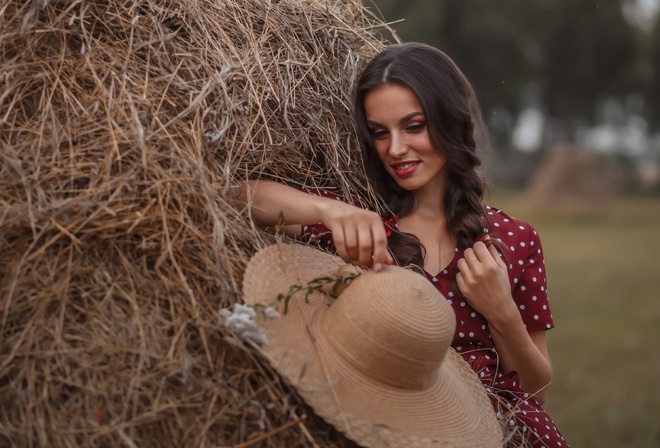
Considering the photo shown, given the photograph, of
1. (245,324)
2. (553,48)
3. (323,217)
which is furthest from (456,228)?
(553,48)

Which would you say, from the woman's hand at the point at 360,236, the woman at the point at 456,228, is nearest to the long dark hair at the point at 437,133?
the woman at the point at 456,228

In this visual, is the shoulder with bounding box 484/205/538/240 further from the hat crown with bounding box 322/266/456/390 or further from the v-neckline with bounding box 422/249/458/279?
the hat crown with bounding box 322/266/456/390

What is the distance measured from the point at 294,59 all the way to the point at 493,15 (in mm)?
29293

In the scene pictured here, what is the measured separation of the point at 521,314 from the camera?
285 centimetres

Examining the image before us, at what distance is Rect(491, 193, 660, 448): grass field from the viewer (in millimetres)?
5586

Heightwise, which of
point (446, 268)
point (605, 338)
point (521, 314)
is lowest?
point (605, 338)

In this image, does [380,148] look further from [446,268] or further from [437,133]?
[446,268]

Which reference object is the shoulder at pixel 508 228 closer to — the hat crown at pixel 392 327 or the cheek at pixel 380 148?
the cheek at pixel 380 148

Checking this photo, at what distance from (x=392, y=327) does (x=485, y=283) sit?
2.38 ft

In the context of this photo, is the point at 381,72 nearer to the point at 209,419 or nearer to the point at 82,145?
the point at 82,145

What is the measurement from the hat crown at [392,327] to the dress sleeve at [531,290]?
2.83 ft

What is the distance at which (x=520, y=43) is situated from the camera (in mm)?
30906

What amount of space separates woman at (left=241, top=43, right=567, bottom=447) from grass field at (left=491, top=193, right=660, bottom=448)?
0.88m

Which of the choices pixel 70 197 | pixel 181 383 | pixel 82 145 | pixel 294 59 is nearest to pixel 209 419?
pixel 181 383
